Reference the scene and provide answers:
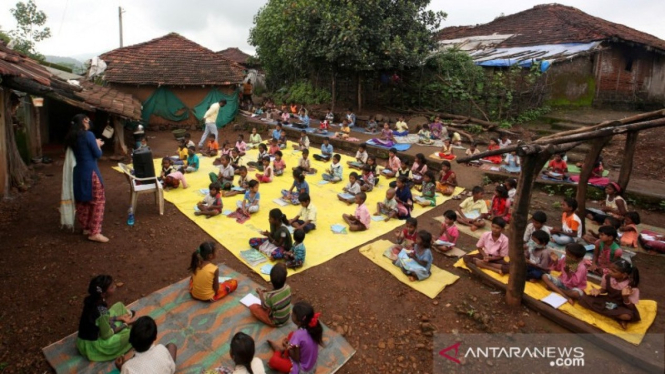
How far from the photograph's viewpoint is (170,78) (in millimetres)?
16625

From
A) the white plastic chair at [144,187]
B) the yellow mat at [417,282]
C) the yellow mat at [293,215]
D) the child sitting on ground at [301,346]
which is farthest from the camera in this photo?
the white plastic chair at [144,187]

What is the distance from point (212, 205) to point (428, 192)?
482 cm

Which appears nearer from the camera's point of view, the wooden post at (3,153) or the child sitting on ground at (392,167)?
the wooden post at (3,153)

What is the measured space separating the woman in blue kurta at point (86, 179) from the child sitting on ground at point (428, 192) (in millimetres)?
6311

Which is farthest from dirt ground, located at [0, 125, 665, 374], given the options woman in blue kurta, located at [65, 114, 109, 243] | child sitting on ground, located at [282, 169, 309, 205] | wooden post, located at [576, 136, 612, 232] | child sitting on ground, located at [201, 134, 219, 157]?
child sitting on ground, located at [201, 134, 219, 157]

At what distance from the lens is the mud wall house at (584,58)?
15398 millimetres

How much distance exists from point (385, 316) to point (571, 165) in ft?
31.3

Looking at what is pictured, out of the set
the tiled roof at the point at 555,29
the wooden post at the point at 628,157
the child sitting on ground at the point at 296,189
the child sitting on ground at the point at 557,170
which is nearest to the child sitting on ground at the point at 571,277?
the wooden post at the point at 628,157

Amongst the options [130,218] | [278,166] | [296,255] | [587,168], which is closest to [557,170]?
[587,168]

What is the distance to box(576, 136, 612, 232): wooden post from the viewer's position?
6664 millimetres

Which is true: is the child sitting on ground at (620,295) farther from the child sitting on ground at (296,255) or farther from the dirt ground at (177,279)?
the child sitting on ground at (296,255)

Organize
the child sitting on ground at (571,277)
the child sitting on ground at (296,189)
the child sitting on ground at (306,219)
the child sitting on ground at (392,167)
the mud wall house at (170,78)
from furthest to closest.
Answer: the mud wall house at (170,78)
the child sitting on ground at (392,167)
the child sitting on ground at (296,189)
the child sitting on ground at (306,219)
the child sitting on ground at (571,277)

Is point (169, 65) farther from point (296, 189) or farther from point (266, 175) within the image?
point (296, 189)

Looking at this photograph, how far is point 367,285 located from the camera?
5578mm
